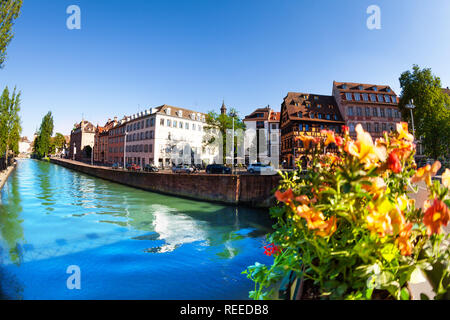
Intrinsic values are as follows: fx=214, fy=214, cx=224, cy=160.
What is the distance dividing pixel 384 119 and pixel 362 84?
9.01 meters

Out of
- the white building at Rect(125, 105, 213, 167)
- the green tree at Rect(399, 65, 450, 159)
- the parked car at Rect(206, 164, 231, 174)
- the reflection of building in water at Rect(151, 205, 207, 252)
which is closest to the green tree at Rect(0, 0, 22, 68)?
Result: the reflection of building in water at Rect(151, 205, 207, 252)

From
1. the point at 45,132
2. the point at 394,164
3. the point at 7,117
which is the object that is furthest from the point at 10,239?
the point at 45,132

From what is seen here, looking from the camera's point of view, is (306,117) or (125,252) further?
(306,117)

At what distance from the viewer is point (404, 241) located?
3.28 feet

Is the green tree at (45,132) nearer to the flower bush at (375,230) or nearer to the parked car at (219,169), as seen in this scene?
the parked car at (219,169)

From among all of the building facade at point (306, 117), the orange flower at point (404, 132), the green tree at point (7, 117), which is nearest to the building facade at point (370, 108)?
the building facade at point (306, 117)

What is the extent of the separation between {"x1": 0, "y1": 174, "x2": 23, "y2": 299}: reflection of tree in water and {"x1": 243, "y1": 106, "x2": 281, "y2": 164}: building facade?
158 ft

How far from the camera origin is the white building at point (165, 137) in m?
49.8

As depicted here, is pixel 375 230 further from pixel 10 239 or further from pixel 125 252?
pixel 10 239

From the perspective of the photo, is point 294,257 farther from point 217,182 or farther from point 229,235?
point 217,182

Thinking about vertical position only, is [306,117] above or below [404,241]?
above

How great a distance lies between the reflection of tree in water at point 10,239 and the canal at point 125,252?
2 cm

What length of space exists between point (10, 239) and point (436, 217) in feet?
43.6

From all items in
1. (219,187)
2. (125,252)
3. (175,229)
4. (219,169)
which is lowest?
(175,229)
